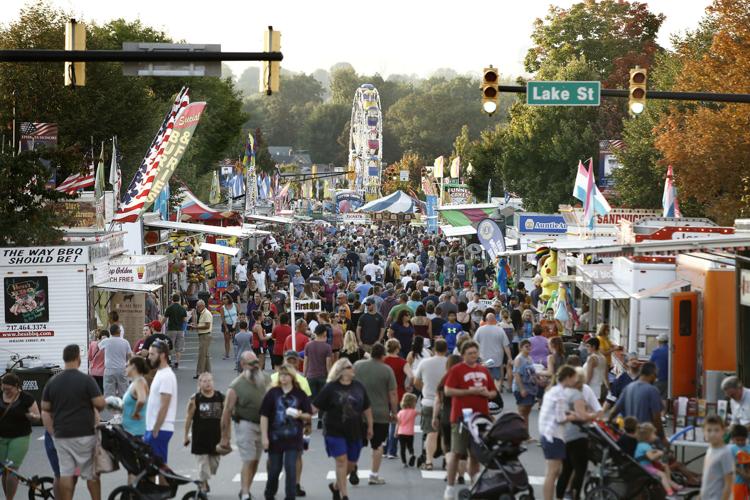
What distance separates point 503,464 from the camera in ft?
36.6

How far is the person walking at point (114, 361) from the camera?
1833 centimetres

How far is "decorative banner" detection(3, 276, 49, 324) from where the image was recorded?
787 inches

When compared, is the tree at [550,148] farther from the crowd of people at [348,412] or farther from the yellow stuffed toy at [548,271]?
the crowd of people at [348,412]

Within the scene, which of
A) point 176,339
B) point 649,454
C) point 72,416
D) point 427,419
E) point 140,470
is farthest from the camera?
point 176,339

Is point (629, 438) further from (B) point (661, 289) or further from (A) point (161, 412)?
(B) point (661, 289)

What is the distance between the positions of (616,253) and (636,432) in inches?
212

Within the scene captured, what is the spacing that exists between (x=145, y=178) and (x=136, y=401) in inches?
696

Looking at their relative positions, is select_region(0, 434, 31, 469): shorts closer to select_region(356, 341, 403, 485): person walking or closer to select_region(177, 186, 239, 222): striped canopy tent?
select_region(356, 341, 403, 485): person walking

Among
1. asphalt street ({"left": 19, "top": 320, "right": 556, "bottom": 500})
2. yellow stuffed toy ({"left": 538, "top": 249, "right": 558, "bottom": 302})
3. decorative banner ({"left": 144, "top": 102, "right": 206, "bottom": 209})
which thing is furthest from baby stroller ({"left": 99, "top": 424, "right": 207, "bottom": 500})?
decorative banner ({"left": 144, "top": 102, "right": 206, "bottom": 209})

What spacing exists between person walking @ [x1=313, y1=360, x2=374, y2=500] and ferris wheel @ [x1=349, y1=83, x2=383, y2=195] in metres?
118

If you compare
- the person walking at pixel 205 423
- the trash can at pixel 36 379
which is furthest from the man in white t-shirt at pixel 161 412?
the trash can at pixel 36 379

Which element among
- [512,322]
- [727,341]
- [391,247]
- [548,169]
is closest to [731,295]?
[727,341]

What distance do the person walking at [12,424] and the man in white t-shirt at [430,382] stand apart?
417cm

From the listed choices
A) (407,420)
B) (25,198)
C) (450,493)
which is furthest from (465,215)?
(450,493)
